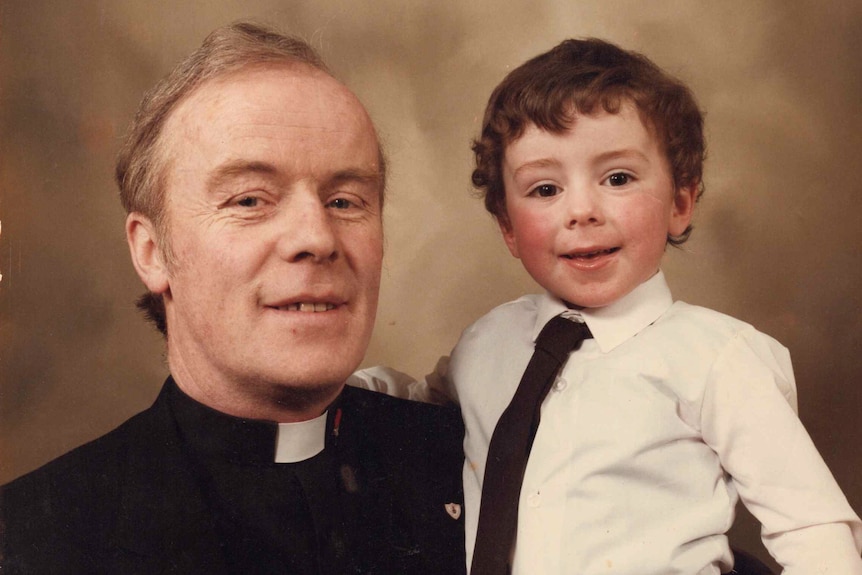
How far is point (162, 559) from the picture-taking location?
5.82ft

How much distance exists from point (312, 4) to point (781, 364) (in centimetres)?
162

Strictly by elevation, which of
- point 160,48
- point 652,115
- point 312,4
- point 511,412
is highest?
point 312,4

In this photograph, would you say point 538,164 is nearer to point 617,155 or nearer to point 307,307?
point 617,155

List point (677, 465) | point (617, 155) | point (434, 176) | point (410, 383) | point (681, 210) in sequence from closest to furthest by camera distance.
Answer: point (677, 465), point (617, 155), point (681, 210), point (410, 383), point (434, 176)

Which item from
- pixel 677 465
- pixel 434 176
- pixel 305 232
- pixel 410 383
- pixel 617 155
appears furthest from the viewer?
pixel 434 176

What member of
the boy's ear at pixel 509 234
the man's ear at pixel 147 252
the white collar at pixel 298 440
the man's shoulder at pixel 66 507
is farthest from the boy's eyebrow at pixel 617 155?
the man's shoulder at pixel 66 507

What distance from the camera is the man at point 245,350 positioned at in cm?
181

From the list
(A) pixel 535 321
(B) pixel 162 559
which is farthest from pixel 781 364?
(B) pixel 162 559

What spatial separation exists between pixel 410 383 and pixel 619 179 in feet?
2.96

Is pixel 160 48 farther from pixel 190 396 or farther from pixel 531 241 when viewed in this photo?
pixel 531 241

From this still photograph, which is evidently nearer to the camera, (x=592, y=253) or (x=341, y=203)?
(x=341, y=203)

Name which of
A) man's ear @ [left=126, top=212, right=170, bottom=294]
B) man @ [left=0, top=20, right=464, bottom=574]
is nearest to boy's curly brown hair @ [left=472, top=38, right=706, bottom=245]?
man @ [left=0, top=20, right=464, bottom=574]

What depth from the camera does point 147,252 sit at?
6.58 ft

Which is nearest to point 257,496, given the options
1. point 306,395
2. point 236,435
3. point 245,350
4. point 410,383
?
point 236,435
